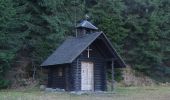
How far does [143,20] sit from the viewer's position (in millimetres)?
47250

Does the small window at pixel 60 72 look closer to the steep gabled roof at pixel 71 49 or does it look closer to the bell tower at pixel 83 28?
the steep gabled roof at pixel 71 49

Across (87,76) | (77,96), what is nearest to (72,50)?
(87,76)

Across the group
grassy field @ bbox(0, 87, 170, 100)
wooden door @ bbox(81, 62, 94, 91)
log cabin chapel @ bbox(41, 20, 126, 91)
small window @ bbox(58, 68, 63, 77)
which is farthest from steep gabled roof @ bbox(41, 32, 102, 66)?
grassy field @ bbox(0, 87, 170, 100)

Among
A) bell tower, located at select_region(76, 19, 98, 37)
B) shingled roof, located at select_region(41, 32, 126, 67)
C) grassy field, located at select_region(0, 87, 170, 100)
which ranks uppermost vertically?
bell tower, located at select_region(76, 19, 98, 37)

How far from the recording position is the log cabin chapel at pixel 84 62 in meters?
30.3

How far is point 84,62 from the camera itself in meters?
31.3

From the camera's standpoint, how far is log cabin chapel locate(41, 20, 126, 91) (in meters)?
30.3

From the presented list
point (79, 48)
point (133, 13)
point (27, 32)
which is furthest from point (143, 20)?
point (79, 48)

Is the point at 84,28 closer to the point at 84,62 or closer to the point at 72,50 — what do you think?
the point at 72,50

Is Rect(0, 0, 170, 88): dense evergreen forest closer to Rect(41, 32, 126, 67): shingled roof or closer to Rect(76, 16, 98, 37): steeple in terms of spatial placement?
Rect(41, 32, 126, 67): shingled roof

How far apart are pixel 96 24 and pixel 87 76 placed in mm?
14855

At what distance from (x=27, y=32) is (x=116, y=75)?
11401mm

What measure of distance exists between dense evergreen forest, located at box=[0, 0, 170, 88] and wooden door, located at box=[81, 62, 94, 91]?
24.2 feet

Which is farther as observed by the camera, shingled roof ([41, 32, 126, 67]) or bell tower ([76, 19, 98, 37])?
bell tower ([76, 19, 98, 37])
